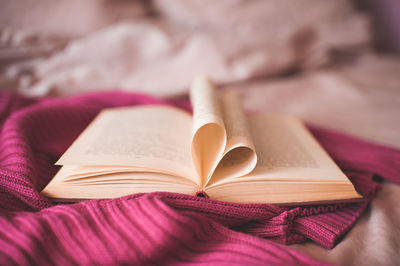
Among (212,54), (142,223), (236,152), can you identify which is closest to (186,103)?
(212,54)

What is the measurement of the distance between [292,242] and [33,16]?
92 centimetres

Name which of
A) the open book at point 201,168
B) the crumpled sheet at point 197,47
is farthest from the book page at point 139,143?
the crumpled sheet at point 197,47

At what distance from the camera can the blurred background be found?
79cm

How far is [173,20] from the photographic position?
104cm

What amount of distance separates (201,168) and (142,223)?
115 millimetres

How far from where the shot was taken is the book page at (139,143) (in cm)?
38

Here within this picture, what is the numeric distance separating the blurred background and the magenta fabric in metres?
0.34

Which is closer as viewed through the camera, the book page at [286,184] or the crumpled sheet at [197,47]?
the book page at [286,184]

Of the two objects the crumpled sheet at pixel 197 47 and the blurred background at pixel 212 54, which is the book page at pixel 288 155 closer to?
the blurred background at pixel 212 54

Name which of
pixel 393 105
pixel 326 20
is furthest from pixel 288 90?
pixel 326 20

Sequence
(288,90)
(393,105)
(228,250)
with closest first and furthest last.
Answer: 1. (228,250)
2. (393,105)
3. (288,90)

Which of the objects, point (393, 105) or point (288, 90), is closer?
point (393, 105)

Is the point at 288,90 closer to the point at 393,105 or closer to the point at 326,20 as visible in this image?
the point at 393,105

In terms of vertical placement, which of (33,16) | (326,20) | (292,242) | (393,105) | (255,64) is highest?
(326,20)
